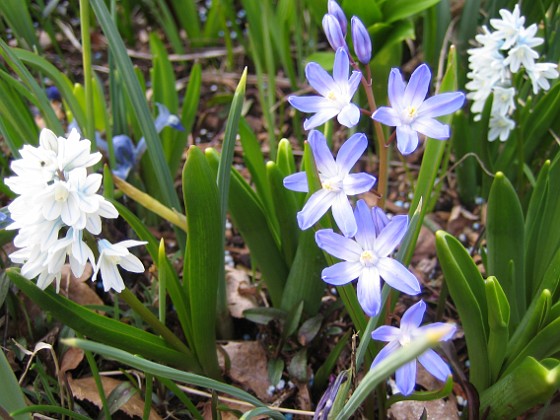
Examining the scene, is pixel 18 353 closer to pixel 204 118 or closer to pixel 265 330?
pixel 265 330

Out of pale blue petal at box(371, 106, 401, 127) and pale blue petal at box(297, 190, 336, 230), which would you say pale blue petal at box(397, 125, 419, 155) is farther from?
pale blue petal at box(297, 190, 336, 230)

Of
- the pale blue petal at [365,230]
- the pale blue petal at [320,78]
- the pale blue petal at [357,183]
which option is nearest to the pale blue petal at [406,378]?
the pale blue petal at [365,230]

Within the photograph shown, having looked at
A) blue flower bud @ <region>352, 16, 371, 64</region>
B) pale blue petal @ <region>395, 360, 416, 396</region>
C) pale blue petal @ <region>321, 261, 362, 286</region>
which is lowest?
pale blue petal @ <region>395, 360, 416, 396</region>

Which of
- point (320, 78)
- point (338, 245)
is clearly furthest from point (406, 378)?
point (320, 78)

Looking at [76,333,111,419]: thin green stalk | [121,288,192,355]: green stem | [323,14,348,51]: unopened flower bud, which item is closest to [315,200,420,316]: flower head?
[323,14,348,51]: unopened flower bud

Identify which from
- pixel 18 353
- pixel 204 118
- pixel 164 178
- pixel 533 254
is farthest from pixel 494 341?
pixel 204 118

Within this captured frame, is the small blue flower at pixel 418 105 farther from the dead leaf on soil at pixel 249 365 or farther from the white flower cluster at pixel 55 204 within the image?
the dead leaf on soil at pixel 249 365

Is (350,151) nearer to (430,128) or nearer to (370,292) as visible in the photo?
(430,128)
